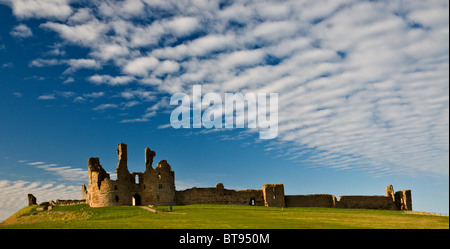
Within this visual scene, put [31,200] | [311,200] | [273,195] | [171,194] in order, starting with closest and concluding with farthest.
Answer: [171,194]
[273,195]
[31,200]
[311,200]

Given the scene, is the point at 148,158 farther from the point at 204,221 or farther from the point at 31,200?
the point at 204,221

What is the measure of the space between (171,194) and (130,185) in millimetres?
6767

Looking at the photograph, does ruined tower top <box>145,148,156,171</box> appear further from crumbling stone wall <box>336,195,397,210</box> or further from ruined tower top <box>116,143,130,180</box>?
crumbling stone wall <box>336,195,397,210</box>

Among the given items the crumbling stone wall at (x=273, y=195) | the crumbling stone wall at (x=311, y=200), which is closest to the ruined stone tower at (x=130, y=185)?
the crumbling stone wall at (x=273, y=195)

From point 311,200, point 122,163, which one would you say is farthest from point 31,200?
point 311,200

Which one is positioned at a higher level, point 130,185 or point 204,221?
point 130,185

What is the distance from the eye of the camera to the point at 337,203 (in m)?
74.0

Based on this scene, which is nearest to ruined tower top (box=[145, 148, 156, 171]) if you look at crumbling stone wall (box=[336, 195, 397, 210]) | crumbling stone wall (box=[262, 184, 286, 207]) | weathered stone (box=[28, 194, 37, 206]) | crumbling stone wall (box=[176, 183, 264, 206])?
crumbling stone wall (box=[176, 183, 264, 206])

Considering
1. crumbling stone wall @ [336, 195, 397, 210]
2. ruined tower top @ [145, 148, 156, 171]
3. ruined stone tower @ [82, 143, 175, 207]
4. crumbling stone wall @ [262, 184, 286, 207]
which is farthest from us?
crumbling stone wall @ [336, 195, 397, 210]

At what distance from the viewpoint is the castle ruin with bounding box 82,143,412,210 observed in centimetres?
6303

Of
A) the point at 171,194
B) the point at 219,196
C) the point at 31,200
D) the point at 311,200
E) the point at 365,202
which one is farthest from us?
the point at 365,202

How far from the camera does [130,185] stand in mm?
65188

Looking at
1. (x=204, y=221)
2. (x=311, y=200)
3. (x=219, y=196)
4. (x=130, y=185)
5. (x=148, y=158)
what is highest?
(x=148, y=158)
